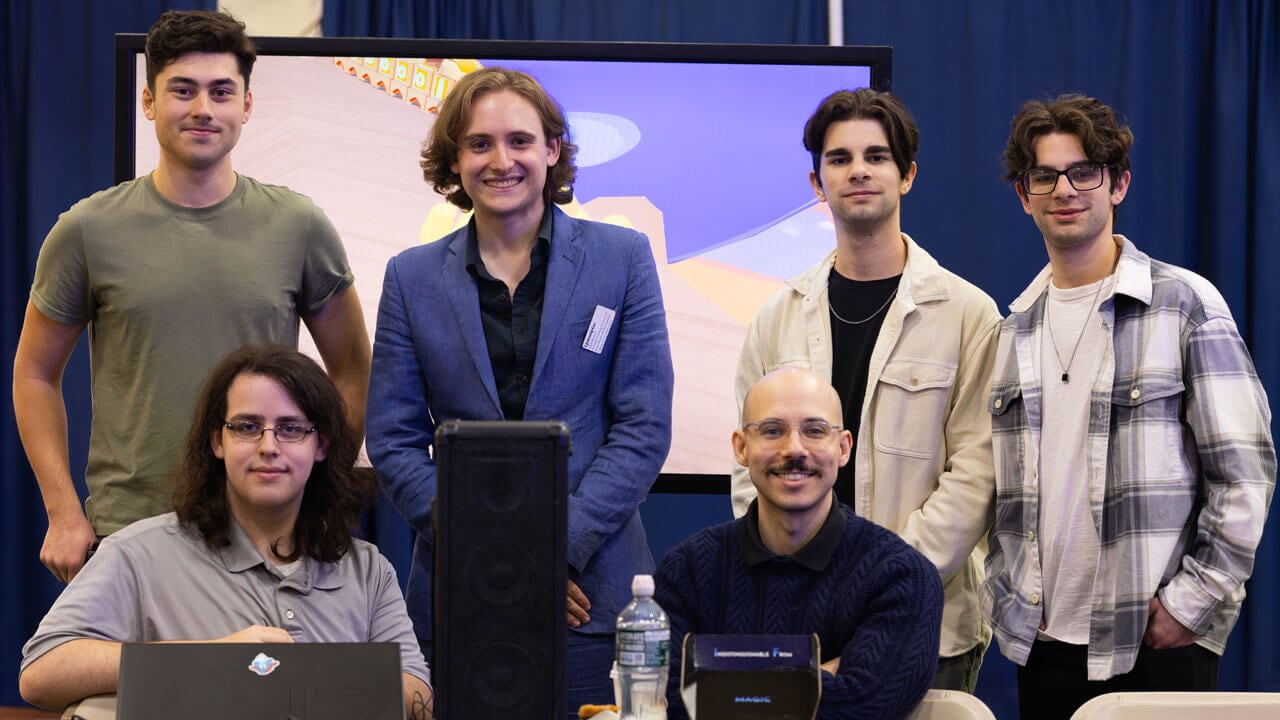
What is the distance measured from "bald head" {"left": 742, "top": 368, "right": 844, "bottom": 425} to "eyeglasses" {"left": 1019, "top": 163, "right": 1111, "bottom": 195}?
0.75m

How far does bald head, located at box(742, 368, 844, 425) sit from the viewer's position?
7.25 ft

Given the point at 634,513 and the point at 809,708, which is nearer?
the point at 809,708

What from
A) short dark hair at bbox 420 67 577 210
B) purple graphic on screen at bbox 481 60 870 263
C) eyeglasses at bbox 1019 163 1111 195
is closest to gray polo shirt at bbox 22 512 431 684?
short dark hair at bbox 420 67 577 210

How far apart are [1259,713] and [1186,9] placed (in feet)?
12.4

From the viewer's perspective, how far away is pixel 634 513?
101 inches

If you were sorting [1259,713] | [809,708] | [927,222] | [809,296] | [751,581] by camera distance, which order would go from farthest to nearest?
[927,222]
[809,296]
[751,581]
[1259,713]
[809,708]

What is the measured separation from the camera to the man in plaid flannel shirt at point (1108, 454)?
7.92 feet

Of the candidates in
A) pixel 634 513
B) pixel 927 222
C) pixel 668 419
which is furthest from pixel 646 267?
pixel 927 222

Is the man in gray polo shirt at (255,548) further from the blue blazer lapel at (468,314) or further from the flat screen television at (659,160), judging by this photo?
the flat screen television at (659,160)

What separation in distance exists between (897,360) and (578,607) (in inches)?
35.7

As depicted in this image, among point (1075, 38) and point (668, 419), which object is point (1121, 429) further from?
point (1075, 38)

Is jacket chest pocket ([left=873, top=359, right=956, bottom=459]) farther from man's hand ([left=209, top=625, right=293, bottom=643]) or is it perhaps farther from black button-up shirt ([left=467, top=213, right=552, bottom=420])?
man's hand ([left=209, top=625, right=293, bottom=643])

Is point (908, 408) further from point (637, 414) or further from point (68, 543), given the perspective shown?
point (68, 543)

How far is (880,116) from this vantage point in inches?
111
